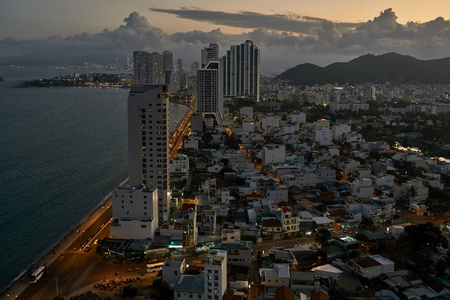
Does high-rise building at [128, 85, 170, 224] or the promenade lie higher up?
high-rise building at [128, 85, 170, 224]

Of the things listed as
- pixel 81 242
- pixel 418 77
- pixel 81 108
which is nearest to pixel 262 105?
pixel 81 108

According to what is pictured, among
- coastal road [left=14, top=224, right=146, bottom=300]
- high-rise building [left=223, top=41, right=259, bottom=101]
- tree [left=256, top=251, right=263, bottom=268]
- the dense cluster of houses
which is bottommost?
coastal road [left=14, top=224, right=146, bottom=300]

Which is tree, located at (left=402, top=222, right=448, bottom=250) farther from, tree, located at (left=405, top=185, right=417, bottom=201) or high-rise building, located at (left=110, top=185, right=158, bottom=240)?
high-rise building, located at (left=110, top=185, right=158, bottom=240)

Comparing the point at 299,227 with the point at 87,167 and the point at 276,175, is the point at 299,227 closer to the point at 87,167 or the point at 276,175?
the point at 276,175

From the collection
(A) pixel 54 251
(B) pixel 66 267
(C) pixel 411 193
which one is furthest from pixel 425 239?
(A) pixel 54 251

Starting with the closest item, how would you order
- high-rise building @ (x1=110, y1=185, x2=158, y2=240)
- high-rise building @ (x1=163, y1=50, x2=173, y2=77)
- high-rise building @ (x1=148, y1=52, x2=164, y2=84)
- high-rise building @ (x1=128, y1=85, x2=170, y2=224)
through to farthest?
high-rise building @ (x1=110, y1=185, x2=158, y2=240) < high-rise building @ (x1=128, y1=85, x2=170, y2=224) < high-rise building @ (x1=148, y1=52, x2=164, y2=84) < high-rise building @ (x1=163, y1=50, x2=173, y2=77)

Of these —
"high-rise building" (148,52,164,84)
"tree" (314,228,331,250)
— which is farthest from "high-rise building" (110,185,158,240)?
"high-rise building" (148,52,164,84)

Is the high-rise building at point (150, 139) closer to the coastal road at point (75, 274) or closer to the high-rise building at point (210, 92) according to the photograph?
the coastal road at point (75, 274)
